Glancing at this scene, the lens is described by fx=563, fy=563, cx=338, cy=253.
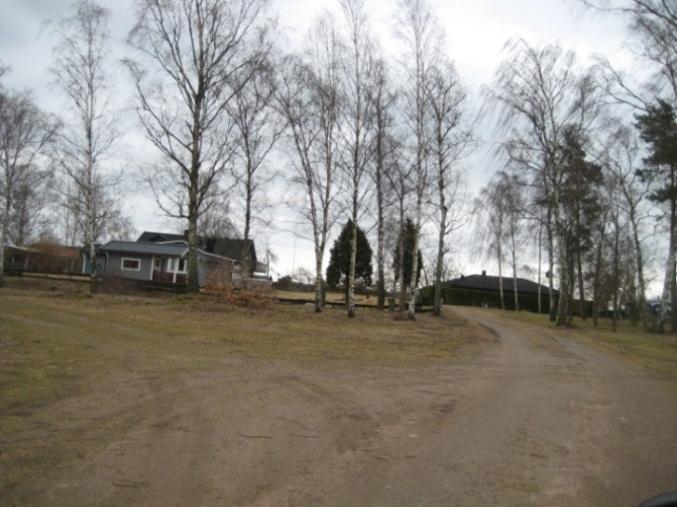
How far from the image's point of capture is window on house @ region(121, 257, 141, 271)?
45594 millimetres

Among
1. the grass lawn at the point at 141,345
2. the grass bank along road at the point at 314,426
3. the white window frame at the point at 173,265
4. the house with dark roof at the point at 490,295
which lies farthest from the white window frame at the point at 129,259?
the grass bank along road at the point at 314,426

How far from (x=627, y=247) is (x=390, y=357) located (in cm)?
3596

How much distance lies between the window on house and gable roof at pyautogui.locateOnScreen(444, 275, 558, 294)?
1395 inches

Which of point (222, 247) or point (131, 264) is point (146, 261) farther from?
point (222, 247)

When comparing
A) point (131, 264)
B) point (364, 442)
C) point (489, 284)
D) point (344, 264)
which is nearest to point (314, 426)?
point (364, 442)

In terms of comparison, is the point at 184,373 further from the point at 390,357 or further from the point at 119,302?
the point at 119,302

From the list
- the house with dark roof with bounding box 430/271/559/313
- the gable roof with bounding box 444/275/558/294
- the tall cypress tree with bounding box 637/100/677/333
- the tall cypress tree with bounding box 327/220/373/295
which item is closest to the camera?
the tall cypress tree with bounding box 637/100/677/333

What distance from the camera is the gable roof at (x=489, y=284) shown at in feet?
224

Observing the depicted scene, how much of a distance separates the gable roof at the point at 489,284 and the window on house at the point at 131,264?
35.4 m

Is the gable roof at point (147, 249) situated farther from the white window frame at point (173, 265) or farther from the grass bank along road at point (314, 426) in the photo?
the grass bank along road at point (314, 426)

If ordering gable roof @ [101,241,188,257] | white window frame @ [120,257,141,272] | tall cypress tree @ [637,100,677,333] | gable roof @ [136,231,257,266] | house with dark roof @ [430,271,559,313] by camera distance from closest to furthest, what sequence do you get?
tall cypress tree @ [637,100,677,333], gable roof @ [101,241,188,257], white window frame @ [120,257,141,272], gable roof @ [136,231,257,266], house with dark roof @ [430,271,559,313]

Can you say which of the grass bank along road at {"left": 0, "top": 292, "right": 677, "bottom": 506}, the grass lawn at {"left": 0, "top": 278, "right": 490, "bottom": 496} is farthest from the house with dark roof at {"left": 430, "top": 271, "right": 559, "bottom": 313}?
the grass bank along road at {"left": 0, "top": 292, "right": 677, "bottom": 506}

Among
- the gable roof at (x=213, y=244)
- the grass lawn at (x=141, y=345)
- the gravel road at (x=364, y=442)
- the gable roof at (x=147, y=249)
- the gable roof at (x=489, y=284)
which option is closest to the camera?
the gravel road at (x=364, y=442)

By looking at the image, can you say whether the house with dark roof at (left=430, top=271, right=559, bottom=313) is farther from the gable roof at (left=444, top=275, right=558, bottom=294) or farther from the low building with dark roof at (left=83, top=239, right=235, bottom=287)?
the low building with dark roof at (left=83, top=239, right=235, bottom=287)
